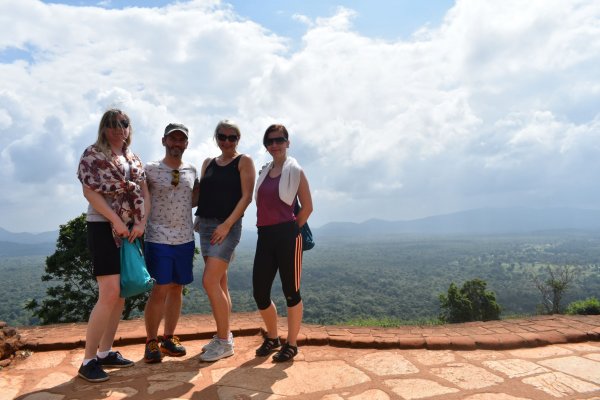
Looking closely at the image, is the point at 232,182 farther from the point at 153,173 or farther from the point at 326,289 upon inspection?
the point at 326,289

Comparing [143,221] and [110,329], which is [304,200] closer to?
[143,221]

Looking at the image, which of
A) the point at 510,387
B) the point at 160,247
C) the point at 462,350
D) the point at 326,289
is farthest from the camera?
the point at 326,289

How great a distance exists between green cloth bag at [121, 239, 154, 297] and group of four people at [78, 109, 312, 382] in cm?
14

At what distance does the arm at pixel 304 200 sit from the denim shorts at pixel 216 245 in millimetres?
562

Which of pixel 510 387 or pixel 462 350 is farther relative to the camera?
pixel 462 350

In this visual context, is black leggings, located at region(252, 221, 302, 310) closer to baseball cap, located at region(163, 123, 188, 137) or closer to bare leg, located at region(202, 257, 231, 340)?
bare leg, located at region(202, 257, 231, 340)

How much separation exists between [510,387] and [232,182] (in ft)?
8.83

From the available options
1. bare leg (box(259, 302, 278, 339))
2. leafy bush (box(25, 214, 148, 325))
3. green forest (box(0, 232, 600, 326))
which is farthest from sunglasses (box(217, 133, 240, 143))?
green forest (box(0, 232, 600, 326))

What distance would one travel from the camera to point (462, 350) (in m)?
3.95

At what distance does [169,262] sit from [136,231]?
424 millimetres

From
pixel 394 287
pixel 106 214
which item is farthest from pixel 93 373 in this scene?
pixel 394 287

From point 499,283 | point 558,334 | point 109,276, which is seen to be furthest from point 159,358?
point 499,283

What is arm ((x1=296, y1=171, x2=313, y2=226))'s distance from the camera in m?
3.69

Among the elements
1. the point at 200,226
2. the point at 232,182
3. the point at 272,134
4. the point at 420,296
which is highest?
the point at 272,134
